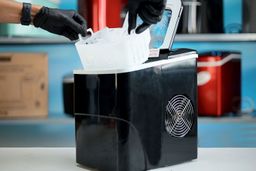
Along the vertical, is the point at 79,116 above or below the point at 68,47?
below

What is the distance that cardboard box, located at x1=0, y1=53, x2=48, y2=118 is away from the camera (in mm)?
2023

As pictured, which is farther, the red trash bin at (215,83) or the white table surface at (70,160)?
the red trash bin at (215,83)

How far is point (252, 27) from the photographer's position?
2043mm

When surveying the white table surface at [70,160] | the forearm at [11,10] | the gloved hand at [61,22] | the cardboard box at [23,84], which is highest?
the forearm at [11,10]

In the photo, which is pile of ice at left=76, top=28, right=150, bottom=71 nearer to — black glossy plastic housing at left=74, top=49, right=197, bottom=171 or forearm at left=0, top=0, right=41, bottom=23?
black glossy plastic housing at left=74, top=49, right=197, bottom=171

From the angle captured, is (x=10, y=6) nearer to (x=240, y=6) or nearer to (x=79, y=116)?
(x=79, y=116)

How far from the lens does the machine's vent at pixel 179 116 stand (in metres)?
0.98

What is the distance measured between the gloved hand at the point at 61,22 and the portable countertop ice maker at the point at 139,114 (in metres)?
0.21

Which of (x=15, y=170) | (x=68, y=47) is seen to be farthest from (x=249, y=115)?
(x=15, y=170)

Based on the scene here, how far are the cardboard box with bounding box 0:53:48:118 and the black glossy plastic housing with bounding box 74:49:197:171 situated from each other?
1.08m

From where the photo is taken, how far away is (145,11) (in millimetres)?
902

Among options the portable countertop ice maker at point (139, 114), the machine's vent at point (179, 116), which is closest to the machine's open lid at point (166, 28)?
the portable countertop ice maker at point (139, 114)

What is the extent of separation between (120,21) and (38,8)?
907 mm

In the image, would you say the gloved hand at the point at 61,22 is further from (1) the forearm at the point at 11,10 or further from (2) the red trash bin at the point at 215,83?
(2) the red trash bin at the point at 215,83
